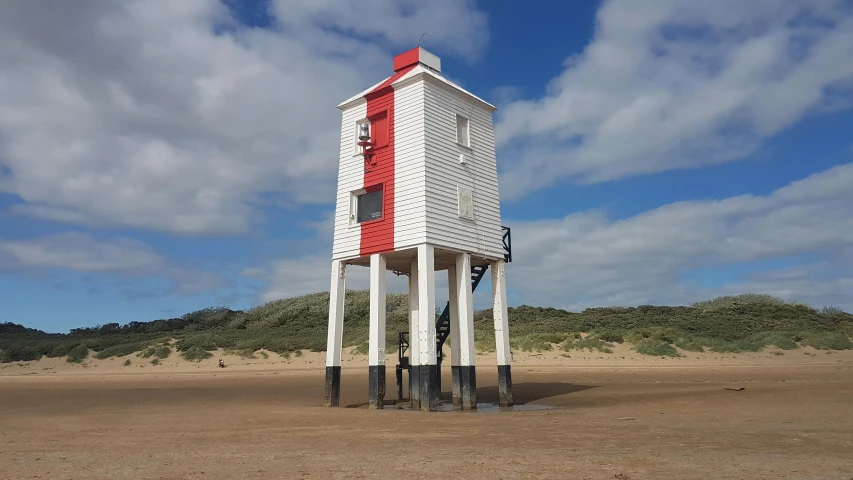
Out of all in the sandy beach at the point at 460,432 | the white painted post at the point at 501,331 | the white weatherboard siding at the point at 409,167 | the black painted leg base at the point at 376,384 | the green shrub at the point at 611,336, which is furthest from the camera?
the green shrub at the point at 611,336

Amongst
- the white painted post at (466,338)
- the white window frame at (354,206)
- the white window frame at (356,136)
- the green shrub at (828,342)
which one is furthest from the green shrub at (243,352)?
the green shrub at (828,342)

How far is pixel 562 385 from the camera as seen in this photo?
24688 millimetres

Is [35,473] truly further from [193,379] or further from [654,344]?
[654,344]

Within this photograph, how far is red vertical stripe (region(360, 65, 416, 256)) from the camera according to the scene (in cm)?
1819

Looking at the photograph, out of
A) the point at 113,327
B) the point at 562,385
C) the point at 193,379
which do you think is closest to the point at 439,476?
the point at 562,385

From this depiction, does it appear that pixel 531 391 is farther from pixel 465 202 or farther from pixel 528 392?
pixel 465 202

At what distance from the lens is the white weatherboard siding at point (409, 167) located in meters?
17.4

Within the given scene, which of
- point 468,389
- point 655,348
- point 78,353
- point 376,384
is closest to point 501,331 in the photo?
point 468,389

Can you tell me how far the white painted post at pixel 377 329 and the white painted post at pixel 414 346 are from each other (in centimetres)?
127

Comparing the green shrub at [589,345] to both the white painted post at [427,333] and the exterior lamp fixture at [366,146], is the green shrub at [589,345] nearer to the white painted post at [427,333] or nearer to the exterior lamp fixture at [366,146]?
the white painted post at [427,333]

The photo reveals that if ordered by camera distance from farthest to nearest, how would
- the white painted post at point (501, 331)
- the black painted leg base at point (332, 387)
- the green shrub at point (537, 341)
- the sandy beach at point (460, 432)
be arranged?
the green shrub at point (537, 341) < the white painted post at point (501, 331) < the black painted leg base at point (332, 387) < the sandy beach at point (460, 432)

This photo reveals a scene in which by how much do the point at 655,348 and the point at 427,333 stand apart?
23.9 m

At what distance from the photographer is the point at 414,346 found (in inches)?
757

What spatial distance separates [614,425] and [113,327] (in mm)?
62831
